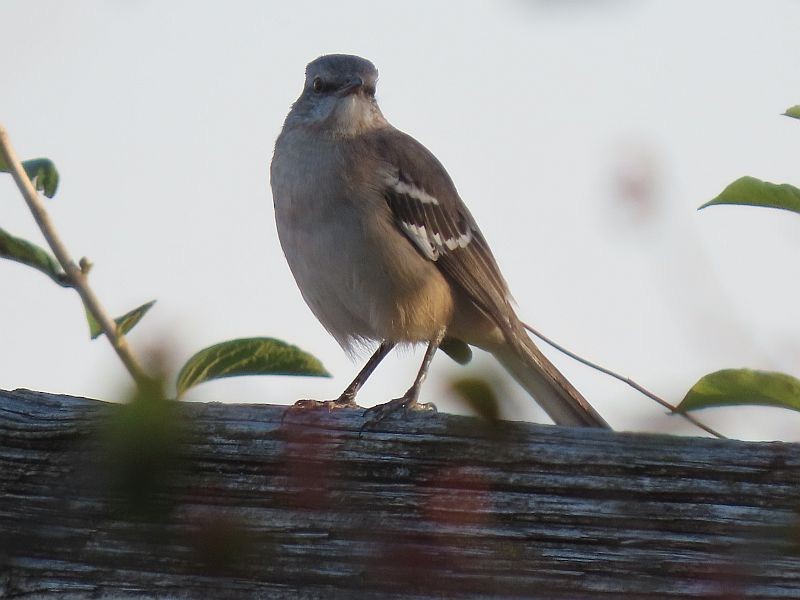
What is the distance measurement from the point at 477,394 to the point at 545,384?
403 centimetres

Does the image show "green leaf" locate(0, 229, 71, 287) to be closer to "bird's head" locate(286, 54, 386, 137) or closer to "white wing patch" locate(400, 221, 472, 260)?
"white wing patch" locate(400, 221, 472, 260)

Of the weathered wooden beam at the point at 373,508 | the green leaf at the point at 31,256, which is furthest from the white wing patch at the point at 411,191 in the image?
the weathered wooden beam at the point at 373,508

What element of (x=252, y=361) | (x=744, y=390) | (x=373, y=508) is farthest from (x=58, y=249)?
(x=744, y=390)

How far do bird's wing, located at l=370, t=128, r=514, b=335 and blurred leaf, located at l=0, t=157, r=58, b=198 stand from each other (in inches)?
94.7

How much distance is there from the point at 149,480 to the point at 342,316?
411 cm

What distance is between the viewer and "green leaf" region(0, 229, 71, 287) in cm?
269

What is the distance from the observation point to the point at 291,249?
17.0 feet

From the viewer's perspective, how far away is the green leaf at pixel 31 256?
8.81 feet

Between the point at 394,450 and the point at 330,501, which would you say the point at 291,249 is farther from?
the point at 330,501

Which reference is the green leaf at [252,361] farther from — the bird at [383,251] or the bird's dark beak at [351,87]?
the bird's dark beak at [351,87]

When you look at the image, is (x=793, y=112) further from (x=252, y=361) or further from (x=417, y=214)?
(x=417, y=214)

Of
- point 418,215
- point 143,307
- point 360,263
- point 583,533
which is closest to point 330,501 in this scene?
point 583,533

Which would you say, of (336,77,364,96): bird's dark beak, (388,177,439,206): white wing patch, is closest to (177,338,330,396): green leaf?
(388,177,439,206): white wing patch

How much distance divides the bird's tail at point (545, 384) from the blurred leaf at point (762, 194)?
213 centimetres
